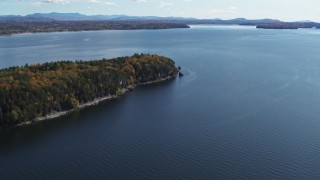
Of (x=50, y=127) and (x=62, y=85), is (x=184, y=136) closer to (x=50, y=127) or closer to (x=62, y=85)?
(x=50, y=127)

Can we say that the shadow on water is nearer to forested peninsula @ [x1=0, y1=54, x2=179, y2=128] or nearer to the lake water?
the lake water

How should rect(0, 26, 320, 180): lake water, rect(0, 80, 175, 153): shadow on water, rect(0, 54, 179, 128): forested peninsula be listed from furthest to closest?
rect(0, 54, 179, 128): forested peninsula
rect(0, 80, 175, 153): shadow on water
rect(0, 26, 320, 180): lake water

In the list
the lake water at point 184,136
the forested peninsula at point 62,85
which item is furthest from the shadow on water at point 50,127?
the forested peninsula at point 62,85

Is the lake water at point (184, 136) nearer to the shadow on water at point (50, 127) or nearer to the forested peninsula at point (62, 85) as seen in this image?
the shadow on water at point (50, 127)


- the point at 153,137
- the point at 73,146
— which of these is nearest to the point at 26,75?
the point at 73,146

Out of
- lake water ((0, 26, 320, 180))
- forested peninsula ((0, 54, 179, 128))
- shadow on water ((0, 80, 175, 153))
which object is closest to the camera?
lake water ((0, 26, 320, 180))

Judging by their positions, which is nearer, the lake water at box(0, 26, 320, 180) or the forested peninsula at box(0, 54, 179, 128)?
the lake water at box(0, 26, 320, 180)

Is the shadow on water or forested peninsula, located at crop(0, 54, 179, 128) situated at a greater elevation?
forested peninsula, located at crop(0, 54, 179, 128)

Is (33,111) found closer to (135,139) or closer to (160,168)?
(135,139)

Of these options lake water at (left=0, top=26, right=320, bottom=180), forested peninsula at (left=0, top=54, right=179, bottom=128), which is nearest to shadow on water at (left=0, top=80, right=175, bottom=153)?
lake water at (left=0, top=26, right=320, bottom=180)
